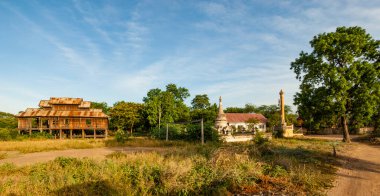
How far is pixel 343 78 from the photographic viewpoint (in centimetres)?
2044

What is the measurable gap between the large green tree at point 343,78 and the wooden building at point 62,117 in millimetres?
29134

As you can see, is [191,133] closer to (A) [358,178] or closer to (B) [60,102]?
(A) [358,178]

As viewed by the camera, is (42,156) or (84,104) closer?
(42,156)

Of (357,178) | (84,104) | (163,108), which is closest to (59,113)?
(84,104)

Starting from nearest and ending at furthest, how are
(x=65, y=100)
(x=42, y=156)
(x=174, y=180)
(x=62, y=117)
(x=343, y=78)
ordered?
(x=174, y=180), (x=42, y=156), (x=343, y=78), (x=62, y=117), (x=65, y=100)

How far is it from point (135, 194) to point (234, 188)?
2980 millimetres

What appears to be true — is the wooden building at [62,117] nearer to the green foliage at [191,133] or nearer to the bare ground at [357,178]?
the green foliage at [191,133]

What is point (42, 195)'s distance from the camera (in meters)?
6.84

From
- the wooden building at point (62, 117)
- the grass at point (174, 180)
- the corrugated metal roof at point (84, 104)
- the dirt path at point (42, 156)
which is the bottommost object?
the dirt path at point (42, 156)

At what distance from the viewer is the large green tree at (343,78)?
20.6 meters

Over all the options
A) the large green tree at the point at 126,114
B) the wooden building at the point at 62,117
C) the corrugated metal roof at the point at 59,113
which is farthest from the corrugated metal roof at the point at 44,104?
the large green tree at the point at 126,114

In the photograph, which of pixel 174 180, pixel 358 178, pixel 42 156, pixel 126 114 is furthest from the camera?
pixel 126 114

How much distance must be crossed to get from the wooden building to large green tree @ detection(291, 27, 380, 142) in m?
29.1

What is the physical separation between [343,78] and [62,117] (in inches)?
1407
